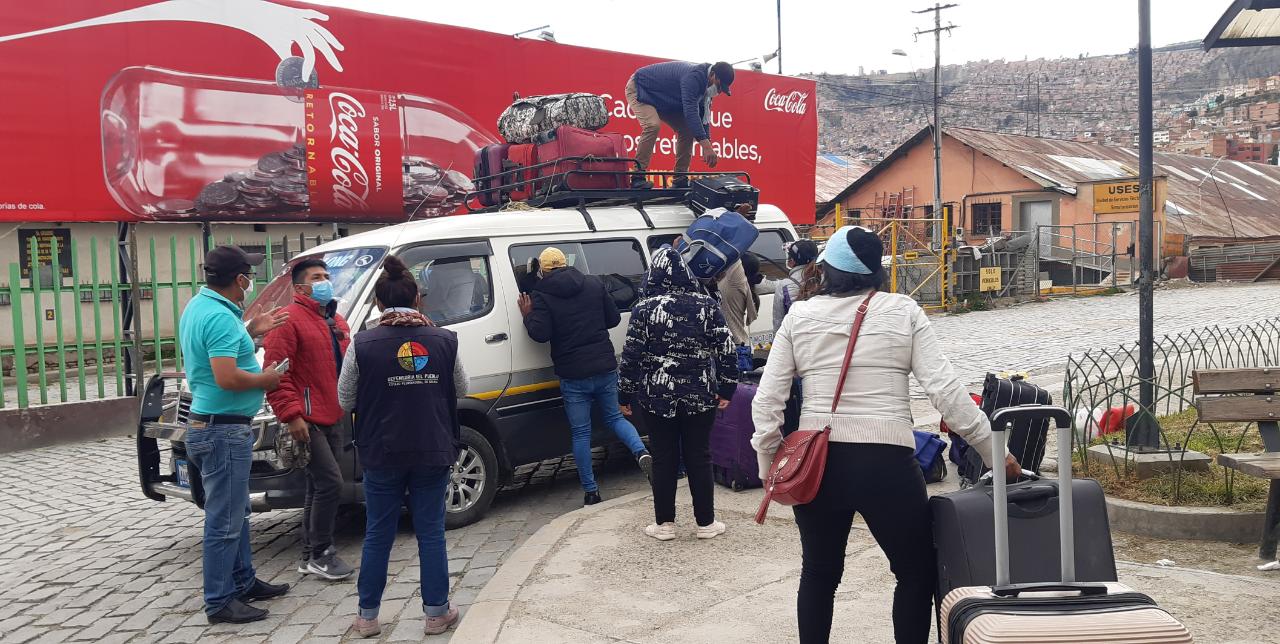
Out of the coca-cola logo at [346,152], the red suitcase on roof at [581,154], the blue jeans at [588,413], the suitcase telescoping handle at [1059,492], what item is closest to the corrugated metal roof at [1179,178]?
the coca-cola logo at [346,152]

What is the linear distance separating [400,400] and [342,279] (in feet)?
7.68

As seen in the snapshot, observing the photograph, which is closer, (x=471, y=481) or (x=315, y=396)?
(x=315, y=396)

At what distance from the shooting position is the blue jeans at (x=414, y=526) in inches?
186

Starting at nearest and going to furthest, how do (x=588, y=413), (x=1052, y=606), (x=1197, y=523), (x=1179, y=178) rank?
(x=1052, y=606) → (x=1197, y=523) → (x=588, y=413) → (x=1179, y=178)

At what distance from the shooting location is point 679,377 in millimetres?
5715

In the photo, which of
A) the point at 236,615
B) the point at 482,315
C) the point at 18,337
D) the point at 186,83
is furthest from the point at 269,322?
the point at 186,83

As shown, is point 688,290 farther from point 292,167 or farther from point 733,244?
point 292,167

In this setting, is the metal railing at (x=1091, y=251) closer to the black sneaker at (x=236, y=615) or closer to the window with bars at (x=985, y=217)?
the window with bars at (x=985, y=217)

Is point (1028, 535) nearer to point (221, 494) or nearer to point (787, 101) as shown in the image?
point (221, 494)

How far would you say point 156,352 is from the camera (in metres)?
11.2

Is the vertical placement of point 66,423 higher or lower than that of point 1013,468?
lower

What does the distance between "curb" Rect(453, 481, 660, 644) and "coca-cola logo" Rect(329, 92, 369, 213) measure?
10.0 metres

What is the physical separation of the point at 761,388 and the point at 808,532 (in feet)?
1.80

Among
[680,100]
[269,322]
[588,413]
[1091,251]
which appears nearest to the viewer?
[269,322]
